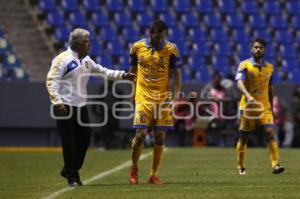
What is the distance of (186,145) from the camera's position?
24.7 metres

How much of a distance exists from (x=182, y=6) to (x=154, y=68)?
17.2m

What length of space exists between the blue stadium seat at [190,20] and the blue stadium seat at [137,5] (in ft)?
4.27

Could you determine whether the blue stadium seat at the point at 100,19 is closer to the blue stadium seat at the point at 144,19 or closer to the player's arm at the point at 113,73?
the blue stadium seat at the point at 144,19

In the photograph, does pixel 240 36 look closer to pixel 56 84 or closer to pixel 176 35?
pixel 176 35

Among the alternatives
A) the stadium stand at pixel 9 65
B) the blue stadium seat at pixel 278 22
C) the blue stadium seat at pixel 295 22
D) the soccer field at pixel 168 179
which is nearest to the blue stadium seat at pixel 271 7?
the blue stadium seat at pixel 278 22

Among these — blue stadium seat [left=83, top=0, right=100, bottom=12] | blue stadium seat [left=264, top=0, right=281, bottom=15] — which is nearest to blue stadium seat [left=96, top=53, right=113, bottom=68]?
blue stadium seat [left=83, top=0, right=100, bottom=12]

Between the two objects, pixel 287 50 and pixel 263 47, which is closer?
pixel 263 47

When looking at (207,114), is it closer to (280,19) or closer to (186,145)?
(186,145)

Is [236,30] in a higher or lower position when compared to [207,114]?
higher

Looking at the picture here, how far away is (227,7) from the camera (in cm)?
2862

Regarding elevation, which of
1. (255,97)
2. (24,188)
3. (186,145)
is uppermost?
(255,97)

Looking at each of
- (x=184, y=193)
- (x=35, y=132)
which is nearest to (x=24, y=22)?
(x=35, y=132)

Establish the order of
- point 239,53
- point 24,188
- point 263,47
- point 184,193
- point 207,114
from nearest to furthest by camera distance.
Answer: point 184,193, point 24,188, point 263,47, point 207,114, point 239,53

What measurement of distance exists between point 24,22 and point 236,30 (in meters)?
6.51
